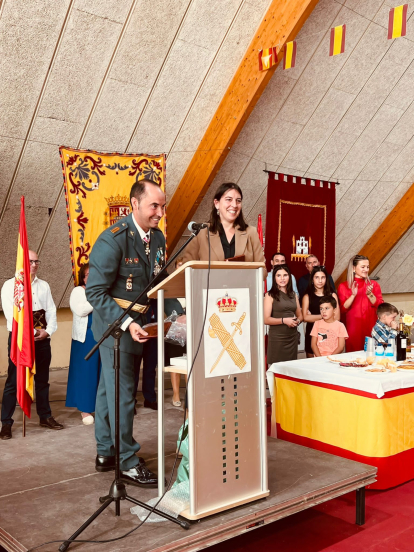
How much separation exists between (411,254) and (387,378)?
6.83m

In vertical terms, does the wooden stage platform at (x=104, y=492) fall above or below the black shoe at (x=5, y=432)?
above

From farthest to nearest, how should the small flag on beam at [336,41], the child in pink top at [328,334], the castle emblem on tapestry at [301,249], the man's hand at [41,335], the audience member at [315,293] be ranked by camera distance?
the castle emblem on tapestry at [301,249] → the audience member at [315,293] → the small flag on beam at [336,41] → the child in pink top at [328,334] → the man's hand at [41,335]

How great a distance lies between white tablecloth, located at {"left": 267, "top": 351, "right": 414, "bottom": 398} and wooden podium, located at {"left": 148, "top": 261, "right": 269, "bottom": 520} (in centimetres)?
99

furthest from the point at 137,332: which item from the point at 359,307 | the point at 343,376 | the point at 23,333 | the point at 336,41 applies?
the point at 336,41

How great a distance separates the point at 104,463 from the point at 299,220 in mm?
4660

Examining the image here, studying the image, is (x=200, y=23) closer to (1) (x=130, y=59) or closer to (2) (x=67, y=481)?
(1) (x=130, y=59)

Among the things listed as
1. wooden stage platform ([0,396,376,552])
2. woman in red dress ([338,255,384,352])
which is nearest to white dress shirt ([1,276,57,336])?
wooden stage platform ([0,396,376,552])

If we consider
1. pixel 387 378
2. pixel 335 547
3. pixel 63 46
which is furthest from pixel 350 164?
pixel 335 547

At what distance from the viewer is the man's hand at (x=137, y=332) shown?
87.0 inches

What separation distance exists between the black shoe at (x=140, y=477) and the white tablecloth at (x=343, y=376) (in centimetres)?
117

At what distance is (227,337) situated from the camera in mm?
2037

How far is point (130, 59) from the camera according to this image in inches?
174

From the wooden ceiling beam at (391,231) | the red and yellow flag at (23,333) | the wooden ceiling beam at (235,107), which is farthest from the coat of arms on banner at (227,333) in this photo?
the wooden ceiling beam at (391,231)

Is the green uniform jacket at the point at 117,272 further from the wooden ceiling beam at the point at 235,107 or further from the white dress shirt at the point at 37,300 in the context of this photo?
the wooden ceiling beam at the point at 235,107
